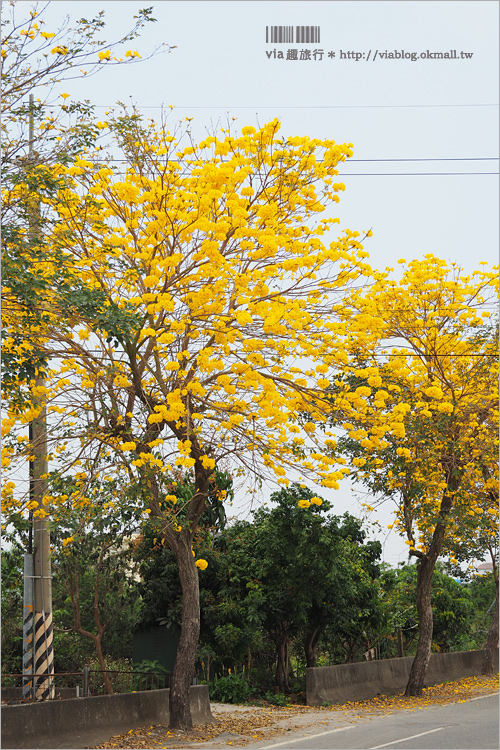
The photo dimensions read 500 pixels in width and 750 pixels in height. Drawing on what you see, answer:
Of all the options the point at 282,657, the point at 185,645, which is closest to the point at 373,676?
the point at 282,657

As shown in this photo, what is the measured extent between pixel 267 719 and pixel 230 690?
6.50 ft

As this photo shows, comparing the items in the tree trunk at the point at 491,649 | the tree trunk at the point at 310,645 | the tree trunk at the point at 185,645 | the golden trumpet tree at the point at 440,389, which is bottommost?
the tree trunk at the point at 491,649

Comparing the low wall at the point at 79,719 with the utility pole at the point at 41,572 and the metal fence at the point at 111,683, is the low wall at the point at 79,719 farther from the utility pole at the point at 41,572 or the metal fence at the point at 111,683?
the metal fence at the point at 111,683

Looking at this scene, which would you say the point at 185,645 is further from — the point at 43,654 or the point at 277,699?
the point at 277,699

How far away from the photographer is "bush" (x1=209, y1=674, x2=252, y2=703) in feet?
42.3

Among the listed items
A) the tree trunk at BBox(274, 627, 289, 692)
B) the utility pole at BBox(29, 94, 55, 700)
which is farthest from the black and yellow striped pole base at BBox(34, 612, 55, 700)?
the tree trunk at BBox(274, 627, 289, 692)

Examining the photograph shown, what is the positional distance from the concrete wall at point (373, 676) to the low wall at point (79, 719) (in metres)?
3.06

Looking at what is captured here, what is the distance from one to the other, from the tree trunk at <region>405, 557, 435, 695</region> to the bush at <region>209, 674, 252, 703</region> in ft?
9.65

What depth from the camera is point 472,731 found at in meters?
9.22

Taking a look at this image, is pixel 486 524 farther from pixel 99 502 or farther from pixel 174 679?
pixel 99 502

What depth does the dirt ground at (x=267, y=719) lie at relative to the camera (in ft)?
29.1

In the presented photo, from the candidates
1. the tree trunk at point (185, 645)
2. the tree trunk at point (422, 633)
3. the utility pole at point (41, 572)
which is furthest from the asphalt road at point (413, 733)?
the utility pole at point (41, 572)

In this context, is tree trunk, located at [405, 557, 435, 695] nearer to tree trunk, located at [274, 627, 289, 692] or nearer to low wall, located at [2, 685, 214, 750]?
tree trunk, located at [274, 627, 289, 692]

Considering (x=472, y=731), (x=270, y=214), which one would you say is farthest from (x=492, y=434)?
(x=270, y=214)
